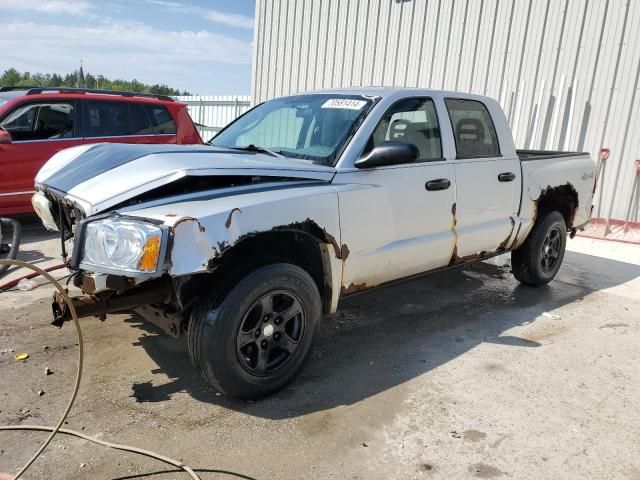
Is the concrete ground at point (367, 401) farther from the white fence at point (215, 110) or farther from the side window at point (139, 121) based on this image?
the white fence at point (215, 110)

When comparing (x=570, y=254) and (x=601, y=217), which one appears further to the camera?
(x=601, y=217)

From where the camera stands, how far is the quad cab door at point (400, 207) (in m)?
3.38

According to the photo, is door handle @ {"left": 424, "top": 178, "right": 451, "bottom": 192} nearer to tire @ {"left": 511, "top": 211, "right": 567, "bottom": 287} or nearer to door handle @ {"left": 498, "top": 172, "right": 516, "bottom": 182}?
door handle @ {"left": 498, "top": 172, "right": 516, "bottom": 182}

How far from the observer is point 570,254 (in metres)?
7.48

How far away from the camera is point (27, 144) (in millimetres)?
6820

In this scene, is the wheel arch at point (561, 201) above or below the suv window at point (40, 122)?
below

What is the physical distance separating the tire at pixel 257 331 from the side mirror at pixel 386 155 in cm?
85

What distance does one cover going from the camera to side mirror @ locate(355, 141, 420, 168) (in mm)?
3346

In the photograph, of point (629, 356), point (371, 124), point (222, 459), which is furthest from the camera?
point (629, 356)

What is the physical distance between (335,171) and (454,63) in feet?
25.0

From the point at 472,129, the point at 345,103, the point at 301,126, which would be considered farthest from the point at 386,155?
the point at 472,129

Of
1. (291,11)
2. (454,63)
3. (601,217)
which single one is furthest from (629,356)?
(291,11)

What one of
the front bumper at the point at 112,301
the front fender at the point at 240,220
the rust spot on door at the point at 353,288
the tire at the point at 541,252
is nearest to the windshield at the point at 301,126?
the front fender at the point at 240,220

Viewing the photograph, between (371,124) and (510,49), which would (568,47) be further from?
(371,124)
